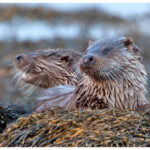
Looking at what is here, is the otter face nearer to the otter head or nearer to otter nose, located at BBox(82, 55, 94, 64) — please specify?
otter nose, located at BBox(82, 55, 94, 64)

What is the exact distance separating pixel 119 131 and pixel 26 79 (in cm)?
228

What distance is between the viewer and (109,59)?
13.7ft

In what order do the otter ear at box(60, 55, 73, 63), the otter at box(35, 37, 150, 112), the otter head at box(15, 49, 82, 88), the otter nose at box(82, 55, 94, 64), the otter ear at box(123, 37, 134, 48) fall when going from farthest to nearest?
the otter ear at box(60, 55, 73, 63), the otter head at box(15, 49, 82, 88), the otter ear at box(123, 37, 134, 48), the otter at box(35, 37, 150, 112), the otter nose at box(82, 55, 94, 64)

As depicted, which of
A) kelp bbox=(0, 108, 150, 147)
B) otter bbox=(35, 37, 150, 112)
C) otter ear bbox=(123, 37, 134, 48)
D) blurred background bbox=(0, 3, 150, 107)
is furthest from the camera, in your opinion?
blurred background bbox=(0, 3, 150, 107)

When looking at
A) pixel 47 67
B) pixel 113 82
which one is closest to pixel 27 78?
pixel 47 67

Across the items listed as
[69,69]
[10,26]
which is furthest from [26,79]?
[10,26]

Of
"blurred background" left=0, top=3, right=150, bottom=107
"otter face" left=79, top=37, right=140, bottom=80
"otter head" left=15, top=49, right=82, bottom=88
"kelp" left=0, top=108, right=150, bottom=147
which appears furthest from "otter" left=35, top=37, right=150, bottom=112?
"blurred background" left=0, top=3, right=150, bottom=107

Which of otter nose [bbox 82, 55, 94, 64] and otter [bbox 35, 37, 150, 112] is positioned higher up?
otter nose [bbox 82, 55, 94, 64]

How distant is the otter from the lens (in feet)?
13.6

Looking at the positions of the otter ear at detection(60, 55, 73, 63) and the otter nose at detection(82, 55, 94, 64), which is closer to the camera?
the otter nose at detection(82, 55, 94, 64)

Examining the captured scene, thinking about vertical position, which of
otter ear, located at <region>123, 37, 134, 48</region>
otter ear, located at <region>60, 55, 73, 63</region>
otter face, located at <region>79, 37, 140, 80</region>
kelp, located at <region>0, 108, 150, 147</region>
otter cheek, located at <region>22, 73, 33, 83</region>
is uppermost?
otter ear, located at <region>123, 37, 134, 48</region>

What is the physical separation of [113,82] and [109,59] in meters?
0.21

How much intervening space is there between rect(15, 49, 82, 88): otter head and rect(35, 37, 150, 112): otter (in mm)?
1237

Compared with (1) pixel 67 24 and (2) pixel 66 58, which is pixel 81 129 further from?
(1) pixel 67 24
